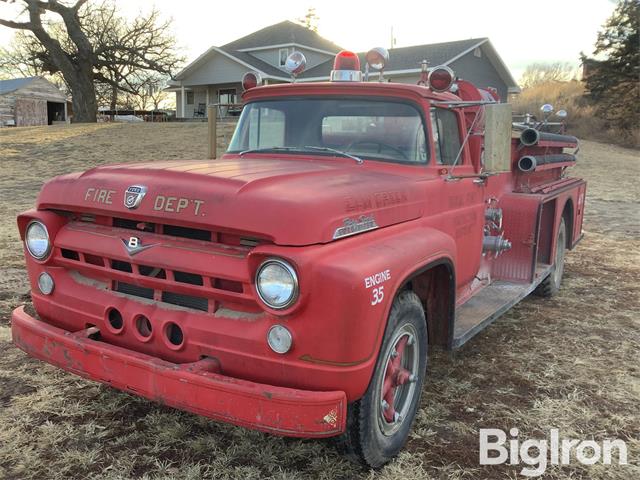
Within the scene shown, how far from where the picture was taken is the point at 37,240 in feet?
10.3

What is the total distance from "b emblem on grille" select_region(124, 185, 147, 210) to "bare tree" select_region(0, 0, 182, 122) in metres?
27.8

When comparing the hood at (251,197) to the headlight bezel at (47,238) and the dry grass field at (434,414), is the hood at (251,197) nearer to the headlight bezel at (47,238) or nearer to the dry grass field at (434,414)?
the headlight bezel at (47,238)

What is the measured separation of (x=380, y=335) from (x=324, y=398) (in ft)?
1.29

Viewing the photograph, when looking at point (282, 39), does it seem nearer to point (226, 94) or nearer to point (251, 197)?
point (226, 94)

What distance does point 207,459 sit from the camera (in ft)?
9.96

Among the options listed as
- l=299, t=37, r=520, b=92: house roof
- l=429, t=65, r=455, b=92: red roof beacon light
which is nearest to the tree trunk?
l=299, t=37, r=520, b=92: house roof

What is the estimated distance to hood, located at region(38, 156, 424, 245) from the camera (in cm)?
252

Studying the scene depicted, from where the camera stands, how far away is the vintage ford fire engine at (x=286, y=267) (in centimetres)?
244

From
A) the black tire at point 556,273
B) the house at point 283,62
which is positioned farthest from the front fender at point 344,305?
the house at point 283,62

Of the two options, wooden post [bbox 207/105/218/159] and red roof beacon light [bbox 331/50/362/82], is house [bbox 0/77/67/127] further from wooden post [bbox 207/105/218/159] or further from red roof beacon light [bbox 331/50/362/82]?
red roof beacon light [bbox 331/50/362/82]

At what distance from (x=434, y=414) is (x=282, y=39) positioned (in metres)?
30.3

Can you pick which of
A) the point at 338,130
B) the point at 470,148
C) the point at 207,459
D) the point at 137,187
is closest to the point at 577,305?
the point at 470,148

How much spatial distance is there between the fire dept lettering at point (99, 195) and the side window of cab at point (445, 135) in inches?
80.2

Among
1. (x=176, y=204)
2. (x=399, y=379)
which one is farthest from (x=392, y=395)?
(x=176, y=204)
